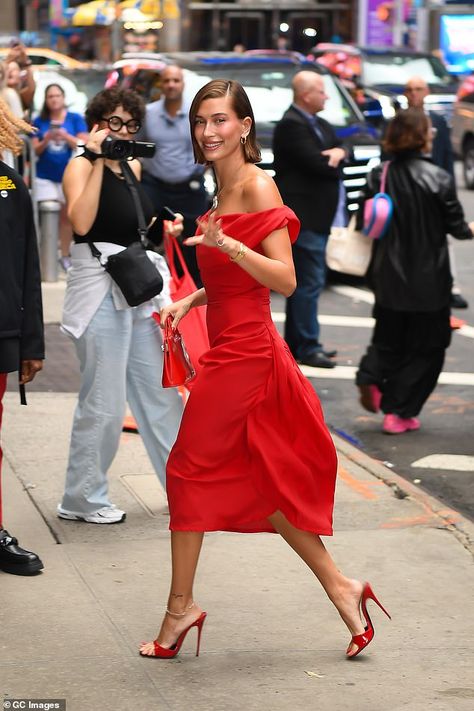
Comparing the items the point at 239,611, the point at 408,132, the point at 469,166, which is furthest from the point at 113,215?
the point at 469,166

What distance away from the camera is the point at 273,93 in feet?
50.4

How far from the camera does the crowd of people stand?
4605 millimetres

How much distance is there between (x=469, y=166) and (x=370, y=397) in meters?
15.2

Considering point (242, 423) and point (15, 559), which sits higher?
point (242, 423)

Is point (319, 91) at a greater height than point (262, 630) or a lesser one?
greater

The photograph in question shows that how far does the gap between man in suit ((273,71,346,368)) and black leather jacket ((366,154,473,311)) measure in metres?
1.84

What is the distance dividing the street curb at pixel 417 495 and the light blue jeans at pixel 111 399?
1.26 metres

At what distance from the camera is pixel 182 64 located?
53.5 feet

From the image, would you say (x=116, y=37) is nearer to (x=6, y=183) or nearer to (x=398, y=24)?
(x=398, y=24)

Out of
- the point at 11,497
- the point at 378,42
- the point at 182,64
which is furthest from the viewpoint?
the point at 378,42

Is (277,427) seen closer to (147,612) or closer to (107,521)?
(147,612)

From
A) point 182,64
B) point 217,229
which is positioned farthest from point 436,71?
point 217,229

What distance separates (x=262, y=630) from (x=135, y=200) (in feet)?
7.00

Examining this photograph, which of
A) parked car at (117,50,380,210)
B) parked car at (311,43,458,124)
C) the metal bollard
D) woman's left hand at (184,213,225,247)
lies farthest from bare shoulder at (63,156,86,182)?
parked car at (311,43,458,124)
